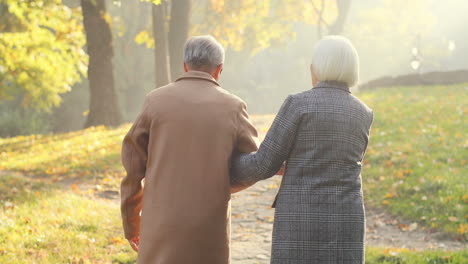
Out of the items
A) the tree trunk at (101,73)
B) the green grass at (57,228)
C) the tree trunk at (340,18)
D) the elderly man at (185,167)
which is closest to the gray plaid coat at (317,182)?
the elderly man at (185,167)

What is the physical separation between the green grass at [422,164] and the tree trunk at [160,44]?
6.01 meters

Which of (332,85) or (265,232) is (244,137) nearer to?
(332,85)

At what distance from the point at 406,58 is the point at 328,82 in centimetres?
5069

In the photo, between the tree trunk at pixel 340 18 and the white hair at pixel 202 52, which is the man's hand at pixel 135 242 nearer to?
the white hair at pixel 202 52

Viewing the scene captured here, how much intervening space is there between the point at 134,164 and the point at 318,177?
1.07 metres

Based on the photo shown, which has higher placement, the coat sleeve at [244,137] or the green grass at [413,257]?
the coat sleeve at [244,137]

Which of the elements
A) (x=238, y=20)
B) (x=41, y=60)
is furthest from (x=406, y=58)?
(x=41, y=60)

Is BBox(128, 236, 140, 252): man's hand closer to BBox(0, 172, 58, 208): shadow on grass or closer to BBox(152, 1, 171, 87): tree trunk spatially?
BBox(0, 172, 58, 208): shadow on grass

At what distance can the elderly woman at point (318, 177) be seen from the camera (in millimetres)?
3018

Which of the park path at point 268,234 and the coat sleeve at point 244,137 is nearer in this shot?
the coat sleeve at point 244,137

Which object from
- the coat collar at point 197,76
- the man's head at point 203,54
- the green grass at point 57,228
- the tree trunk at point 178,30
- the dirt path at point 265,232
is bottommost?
the dirt path at point 265,232

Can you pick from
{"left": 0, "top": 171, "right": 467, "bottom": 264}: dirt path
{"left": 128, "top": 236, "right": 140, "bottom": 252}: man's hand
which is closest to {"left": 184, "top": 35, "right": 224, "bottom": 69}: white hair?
{"left": 128, "top": 236, "right": 140, "bottom": 252}: man's hand

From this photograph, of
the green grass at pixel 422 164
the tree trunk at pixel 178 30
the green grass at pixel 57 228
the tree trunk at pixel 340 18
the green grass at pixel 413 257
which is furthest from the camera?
the tree trunk at pixel 340 18

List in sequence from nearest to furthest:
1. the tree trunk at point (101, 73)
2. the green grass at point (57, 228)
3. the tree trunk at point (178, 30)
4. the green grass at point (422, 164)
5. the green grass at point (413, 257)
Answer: the green grass at point (413, 257)
the green grass at point (57, 228)
the green grass at point (422, 164)
the tree trunk at point (101, 73)
the tree trunk at point (178, 30)
